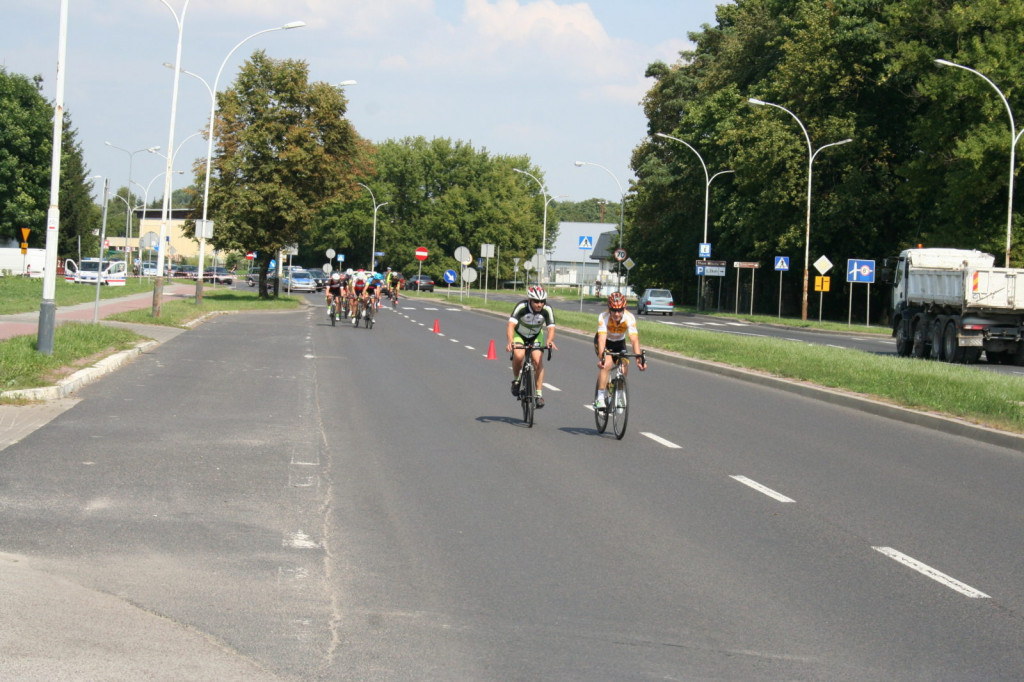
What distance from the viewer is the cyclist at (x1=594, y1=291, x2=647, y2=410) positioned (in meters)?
13.0

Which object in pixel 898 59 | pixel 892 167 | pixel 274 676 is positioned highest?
pixel 898 59

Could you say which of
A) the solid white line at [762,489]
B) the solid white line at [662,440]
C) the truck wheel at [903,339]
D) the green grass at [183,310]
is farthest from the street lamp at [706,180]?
the solid white line at [762,489]

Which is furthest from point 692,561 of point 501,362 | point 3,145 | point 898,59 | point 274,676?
point 3,145

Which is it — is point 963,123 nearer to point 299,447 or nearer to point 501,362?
point 501,362

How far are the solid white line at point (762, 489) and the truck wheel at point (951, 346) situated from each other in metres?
19.9

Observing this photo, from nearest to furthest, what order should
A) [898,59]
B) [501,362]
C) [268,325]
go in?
[501,362] → [268,325] → [898,59]

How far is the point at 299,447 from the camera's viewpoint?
11.2 m

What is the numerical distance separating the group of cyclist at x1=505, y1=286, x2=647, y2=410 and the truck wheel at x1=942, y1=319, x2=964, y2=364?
17.2 metres

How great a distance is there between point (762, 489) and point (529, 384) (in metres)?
4.42

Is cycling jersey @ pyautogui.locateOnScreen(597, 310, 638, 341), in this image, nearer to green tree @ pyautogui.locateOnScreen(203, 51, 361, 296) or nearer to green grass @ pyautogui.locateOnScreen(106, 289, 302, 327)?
green grass @ pyautogui.locateOnScreen(106, 289, 302, 327)

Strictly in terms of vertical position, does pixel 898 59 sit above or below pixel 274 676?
above

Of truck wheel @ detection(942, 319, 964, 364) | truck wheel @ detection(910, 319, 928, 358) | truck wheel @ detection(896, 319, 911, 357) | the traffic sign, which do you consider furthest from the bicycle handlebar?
the traffic sign

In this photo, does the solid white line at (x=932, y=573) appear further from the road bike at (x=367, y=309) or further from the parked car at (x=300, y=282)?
the parked car at (x=300, y=282)

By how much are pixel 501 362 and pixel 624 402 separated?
1158 cm
